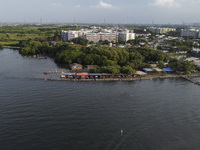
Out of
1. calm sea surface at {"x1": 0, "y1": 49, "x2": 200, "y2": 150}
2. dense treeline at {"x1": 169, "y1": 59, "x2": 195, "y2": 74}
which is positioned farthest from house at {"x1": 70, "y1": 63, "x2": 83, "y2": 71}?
dense treeline at {"x1": 169, "y1": 59, "x2": 195, "y2": 74}

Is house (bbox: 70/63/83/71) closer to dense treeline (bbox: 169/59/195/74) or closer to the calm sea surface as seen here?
the calm sea surface

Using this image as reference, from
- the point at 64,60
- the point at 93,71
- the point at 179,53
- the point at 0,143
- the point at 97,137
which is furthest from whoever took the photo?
the point at 179,53

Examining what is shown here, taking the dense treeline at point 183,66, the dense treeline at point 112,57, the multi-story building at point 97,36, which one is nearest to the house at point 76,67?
the dense treeline at point 112,57

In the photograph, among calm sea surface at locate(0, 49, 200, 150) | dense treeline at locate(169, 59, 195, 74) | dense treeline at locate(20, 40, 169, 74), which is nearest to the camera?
calm sea surface at locate(0, 49, 200, 150)

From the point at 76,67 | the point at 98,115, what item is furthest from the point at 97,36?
the point at 98,115

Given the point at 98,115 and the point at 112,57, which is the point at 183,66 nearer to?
the point at 112,57

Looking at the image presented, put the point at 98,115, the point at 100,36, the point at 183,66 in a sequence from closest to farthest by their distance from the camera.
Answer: the point at 98,115, the point at 183,66, the point at 100,36

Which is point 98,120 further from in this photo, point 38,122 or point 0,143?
point 0,143

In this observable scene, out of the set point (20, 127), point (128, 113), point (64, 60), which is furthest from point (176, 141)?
point (64, 60)
